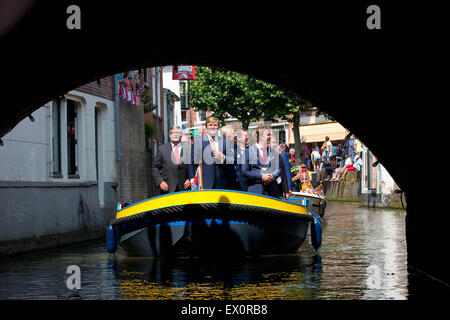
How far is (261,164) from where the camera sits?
465 inches

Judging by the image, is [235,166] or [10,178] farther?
[10,178]

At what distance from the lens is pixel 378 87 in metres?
7.59

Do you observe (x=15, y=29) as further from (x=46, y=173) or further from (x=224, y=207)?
(x=46, y=173)

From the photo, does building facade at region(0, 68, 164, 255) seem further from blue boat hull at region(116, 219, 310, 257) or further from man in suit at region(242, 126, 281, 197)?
man in suit at region(242, 126, 281, 197)

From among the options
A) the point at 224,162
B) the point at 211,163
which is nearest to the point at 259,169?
the point at 224,162

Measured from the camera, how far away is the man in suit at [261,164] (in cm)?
1169

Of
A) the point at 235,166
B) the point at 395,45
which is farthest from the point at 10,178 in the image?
the point at 395,45

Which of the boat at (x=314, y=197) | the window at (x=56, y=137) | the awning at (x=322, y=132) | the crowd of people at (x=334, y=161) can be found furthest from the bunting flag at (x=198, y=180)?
the awning at (x=322, y=132)

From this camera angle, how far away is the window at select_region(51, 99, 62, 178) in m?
Answer: 15.2

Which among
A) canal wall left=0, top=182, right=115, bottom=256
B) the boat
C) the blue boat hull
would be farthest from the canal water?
the boat

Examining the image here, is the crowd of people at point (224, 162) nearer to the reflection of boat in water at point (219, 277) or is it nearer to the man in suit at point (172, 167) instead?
the man in suit at point (172, 167)

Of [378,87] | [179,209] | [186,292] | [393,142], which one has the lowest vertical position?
[186,292]

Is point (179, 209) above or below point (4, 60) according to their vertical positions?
below

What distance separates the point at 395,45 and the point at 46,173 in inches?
347
